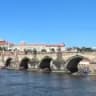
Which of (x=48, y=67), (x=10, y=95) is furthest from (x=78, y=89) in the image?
(x=48, y=67)

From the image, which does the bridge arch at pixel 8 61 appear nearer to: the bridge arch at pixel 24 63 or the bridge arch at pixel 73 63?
the bridge arch at pixel 24 63

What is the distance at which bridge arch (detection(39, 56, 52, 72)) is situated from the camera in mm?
97562

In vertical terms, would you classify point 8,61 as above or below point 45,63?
above

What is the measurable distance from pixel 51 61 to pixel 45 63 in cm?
300

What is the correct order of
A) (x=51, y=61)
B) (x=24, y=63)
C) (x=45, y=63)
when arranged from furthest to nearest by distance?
(x=24, y=63) → (x=45, y=63) → (x=51, y=61)

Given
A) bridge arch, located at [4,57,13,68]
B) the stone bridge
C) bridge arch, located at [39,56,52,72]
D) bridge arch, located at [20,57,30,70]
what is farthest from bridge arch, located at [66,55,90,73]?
bridge arch, located at [4,57,13,68]

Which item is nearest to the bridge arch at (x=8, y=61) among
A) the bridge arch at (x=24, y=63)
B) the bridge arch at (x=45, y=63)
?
the bridge arch at (x=24, y=63)

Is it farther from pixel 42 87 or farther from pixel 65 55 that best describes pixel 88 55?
pixel 42 87

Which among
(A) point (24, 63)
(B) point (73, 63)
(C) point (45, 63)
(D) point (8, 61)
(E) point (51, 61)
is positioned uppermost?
(D) point (8, 61)

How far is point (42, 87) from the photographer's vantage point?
58.7 m

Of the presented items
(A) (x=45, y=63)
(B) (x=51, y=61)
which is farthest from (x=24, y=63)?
(B) (x=51, y=61)

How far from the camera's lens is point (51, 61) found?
97.4 m

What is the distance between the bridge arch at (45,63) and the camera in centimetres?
9756

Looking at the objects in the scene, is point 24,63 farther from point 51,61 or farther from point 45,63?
point 51,61
